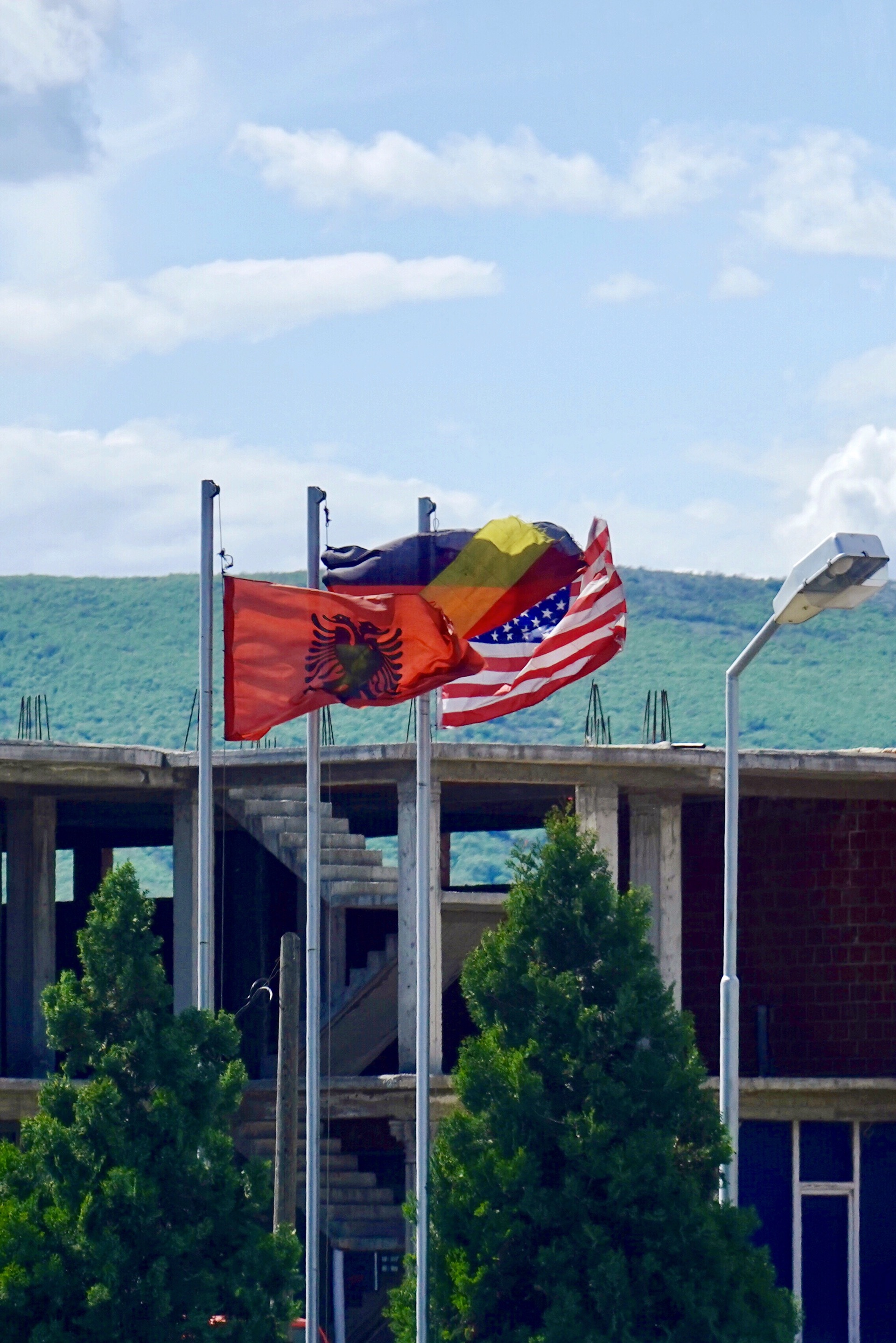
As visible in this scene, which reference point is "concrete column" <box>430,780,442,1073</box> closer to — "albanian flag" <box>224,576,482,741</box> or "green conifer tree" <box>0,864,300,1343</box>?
"albanian flag" <box>224,576,482,741</box>

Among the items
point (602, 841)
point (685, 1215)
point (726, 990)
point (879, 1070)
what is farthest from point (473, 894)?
point (685, 1215)

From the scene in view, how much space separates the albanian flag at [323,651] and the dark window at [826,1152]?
16074 millimetres

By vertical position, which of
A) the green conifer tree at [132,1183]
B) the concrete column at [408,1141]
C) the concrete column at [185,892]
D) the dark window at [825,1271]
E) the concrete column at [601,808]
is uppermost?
the concrete column at [601,808]

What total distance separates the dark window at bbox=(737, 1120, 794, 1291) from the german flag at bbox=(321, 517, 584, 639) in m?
15.0

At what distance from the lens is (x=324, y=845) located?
106 ft

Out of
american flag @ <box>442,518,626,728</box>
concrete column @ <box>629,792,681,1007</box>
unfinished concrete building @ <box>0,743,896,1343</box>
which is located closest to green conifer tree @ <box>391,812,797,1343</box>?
american flag @ <box>442,518,626,728</box>

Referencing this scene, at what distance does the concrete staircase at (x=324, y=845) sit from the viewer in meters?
31.7

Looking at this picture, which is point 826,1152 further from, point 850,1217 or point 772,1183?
point 850,1217

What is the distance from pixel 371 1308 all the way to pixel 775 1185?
671cm

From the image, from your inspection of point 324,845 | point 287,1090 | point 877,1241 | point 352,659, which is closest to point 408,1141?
point 324,845

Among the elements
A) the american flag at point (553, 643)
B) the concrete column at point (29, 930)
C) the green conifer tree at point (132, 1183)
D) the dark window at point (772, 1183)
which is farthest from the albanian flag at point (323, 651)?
the dark window at point (772, 1183)

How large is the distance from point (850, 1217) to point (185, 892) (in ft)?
39.1

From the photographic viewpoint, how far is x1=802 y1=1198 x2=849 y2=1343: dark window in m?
34.4

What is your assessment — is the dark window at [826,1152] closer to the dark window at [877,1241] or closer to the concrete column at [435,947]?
the dark window at [877,1241]
